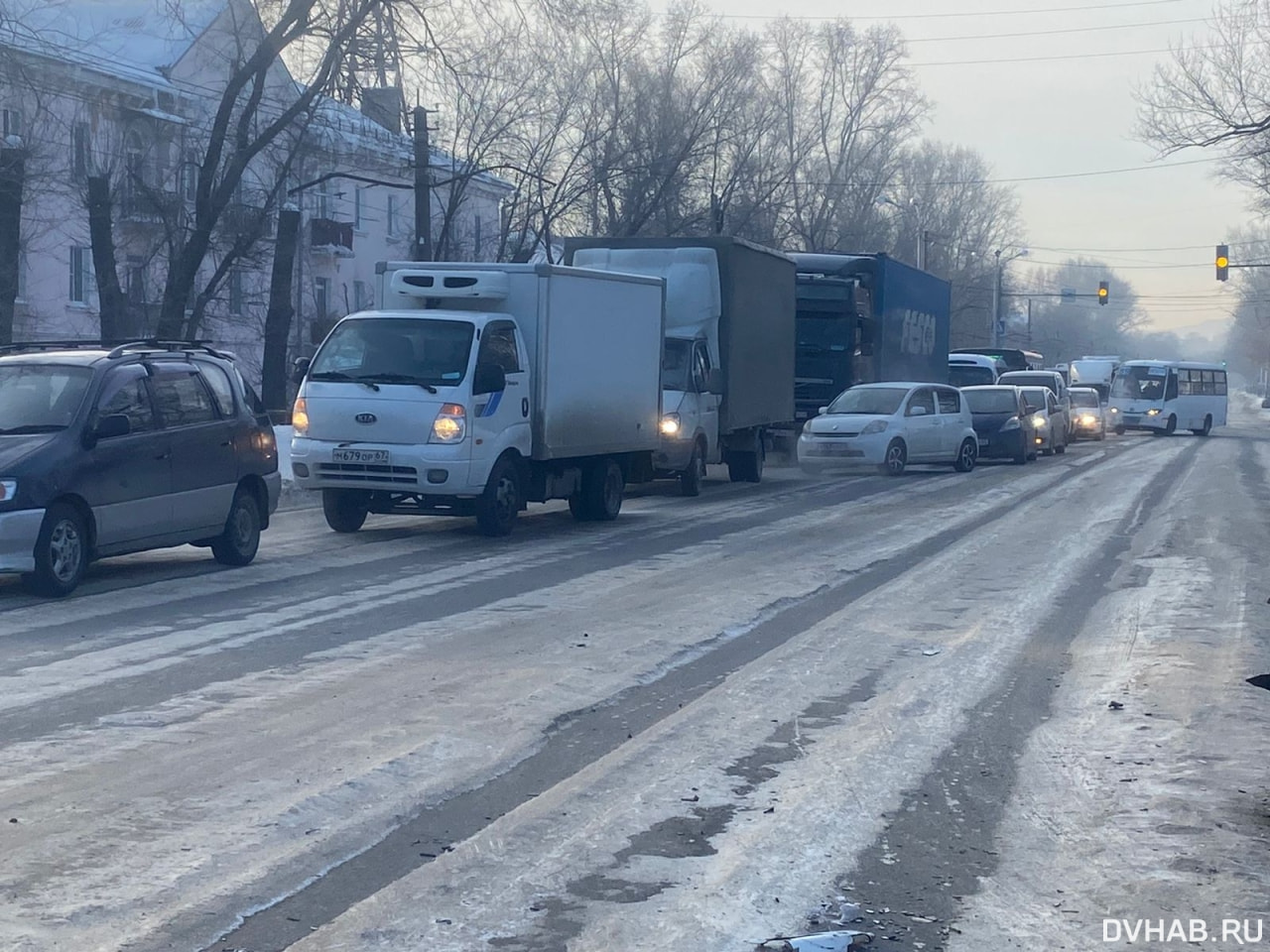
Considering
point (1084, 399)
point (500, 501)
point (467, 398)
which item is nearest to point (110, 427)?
point (467, 398)

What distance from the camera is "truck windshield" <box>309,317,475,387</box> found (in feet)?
48.3

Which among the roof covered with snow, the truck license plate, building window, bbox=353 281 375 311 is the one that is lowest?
the truck license plate

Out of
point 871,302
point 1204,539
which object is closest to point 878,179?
point 871,302

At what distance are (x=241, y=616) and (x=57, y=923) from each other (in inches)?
222

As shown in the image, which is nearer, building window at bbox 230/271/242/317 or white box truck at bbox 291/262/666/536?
white box truck at bbox 291/262/666/536

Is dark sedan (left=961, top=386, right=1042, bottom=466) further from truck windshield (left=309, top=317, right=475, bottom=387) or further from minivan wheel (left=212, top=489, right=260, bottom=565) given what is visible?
minivan wheel (left=212, top=489, right=260, bottom=565)

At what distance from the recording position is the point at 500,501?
49.7ft

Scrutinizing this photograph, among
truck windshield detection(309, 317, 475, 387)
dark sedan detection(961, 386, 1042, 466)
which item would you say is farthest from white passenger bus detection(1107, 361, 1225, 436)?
truck windshield detection(309, 317, 475, 387)

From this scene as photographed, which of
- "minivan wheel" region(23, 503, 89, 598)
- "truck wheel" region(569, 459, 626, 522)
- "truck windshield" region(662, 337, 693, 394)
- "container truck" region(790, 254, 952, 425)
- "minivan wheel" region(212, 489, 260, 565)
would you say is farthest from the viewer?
"container truck" region(790, 254, 952, 425)

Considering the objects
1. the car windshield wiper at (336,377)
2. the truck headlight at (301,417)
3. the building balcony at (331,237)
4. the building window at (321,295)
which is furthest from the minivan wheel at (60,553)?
the building window at (321,295)

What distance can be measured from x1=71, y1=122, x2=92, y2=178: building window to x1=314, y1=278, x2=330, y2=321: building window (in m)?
17.5

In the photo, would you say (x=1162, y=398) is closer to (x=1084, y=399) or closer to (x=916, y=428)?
(x=1084, y=399)

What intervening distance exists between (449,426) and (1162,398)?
41681 millimetres

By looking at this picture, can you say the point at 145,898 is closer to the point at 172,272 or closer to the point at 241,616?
the point at 241,616
